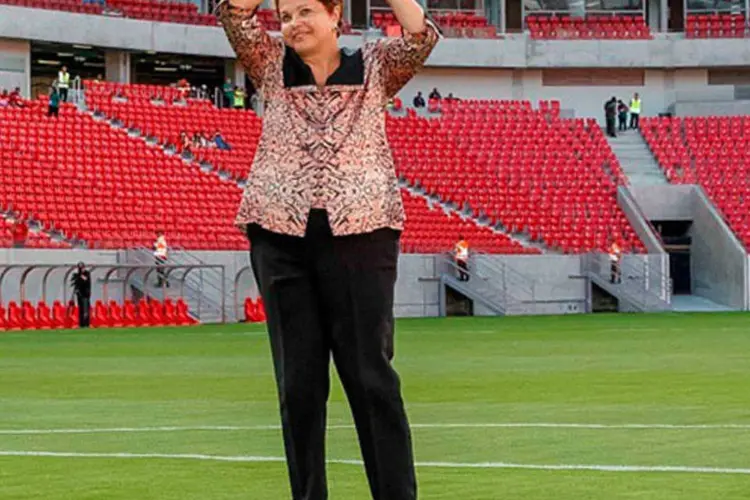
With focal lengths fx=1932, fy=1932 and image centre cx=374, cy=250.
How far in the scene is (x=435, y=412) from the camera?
51.7ft

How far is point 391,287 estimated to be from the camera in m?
7.66

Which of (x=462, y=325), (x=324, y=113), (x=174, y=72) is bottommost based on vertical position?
(x=462, y=325)

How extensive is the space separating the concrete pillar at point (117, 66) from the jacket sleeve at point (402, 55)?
5885 cm

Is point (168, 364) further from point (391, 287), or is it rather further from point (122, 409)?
point (391, 287)

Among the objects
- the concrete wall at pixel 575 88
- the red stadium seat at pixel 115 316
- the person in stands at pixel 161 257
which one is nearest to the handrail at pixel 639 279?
the person in stands at pixel 161 257

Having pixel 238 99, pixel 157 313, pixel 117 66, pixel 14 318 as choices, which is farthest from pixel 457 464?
pixel 117 66

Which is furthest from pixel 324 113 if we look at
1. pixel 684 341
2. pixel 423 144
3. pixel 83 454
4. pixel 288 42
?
pixel 423 144

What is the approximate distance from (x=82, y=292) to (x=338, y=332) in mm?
34820

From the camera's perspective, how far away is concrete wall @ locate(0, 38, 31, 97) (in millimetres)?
61312

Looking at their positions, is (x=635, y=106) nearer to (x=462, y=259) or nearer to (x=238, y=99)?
(x=238, y=99)

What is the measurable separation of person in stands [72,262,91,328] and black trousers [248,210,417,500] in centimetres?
3457

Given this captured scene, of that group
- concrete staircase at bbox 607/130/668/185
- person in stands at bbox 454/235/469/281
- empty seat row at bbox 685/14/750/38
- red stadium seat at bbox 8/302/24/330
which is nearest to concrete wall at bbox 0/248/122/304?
red stadium seat at bbox 8/302/24/330

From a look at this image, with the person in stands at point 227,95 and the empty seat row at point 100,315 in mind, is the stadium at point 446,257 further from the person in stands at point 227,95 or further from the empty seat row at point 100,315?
the person in stands at point 227,95

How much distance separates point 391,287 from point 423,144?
55.4 m
